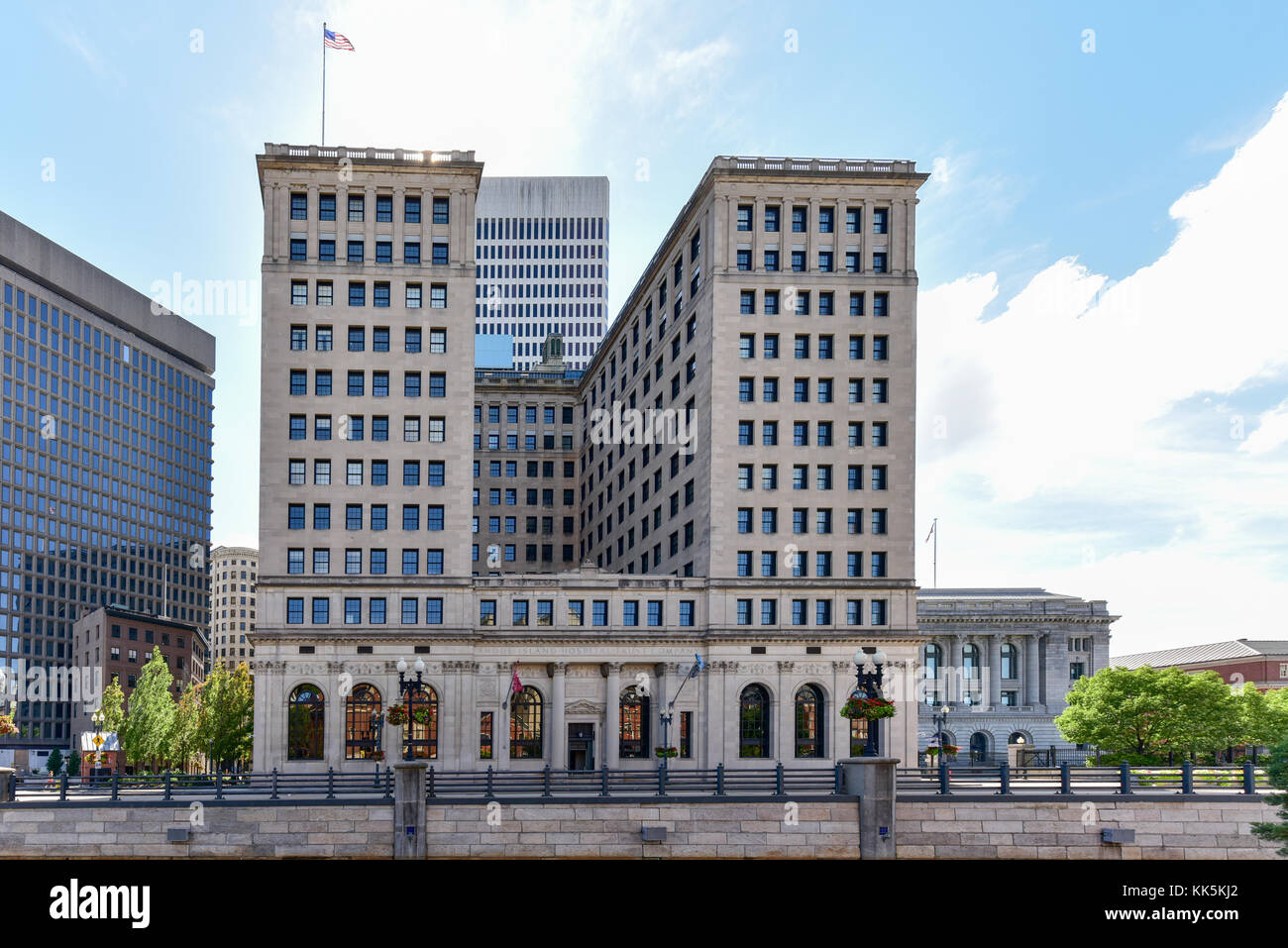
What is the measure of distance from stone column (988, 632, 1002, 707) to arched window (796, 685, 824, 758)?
159 feet

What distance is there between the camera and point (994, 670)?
116 meters

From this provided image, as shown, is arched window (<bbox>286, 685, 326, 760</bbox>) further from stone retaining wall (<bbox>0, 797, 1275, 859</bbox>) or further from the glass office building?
the glass office building

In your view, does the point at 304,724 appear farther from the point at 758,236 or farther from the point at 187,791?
the point at 758,236

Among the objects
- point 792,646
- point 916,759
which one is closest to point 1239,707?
point 916,759

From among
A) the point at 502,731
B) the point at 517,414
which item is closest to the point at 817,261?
the point at 502,731

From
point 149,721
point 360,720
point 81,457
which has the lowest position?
point 149,721

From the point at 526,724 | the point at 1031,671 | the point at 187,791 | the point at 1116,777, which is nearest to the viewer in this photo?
the point at 187,791

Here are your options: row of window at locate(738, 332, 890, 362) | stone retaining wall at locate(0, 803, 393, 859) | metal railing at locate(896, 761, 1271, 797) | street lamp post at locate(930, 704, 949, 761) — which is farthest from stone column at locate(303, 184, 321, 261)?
metal railing at locate(896, 761, 1271, 797)

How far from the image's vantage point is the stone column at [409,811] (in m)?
38.4

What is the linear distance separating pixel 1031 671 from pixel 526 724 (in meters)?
64.0

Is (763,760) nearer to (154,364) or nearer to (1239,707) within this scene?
(1239,707)

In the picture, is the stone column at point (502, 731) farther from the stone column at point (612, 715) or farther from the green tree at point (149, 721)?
the green tree at point (149, 721)

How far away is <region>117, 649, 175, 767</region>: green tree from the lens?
296ft

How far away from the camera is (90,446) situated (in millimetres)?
172500
